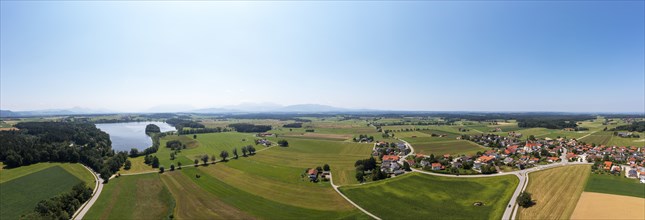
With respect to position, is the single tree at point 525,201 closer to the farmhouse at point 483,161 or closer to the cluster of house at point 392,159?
the cluster of house at point 392,159

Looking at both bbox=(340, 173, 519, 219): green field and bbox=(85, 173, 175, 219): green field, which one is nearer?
bbox=(340, 173, 519, 219): green field

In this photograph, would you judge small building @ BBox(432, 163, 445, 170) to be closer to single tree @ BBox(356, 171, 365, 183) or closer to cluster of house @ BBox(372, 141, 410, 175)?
cluster of house @ BBox(372, 141, 410, 175)

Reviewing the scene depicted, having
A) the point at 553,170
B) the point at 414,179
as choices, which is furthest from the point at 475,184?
the point at 553,170

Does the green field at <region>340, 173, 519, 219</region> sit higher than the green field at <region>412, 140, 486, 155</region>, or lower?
lower

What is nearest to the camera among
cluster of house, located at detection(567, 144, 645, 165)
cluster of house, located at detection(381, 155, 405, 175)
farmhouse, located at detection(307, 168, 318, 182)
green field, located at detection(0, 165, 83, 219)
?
green field, located at detection(0, 165, 83, 219)

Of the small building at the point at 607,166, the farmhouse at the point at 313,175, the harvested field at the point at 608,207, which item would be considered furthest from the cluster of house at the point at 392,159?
the small building at the point at 607,166

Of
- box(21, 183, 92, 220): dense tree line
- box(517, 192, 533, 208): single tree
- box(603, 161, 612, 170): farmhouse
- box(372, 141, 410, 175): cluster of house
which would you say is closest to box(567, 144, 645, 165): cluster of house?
box(603, 161, 612, 170): farmhouse
